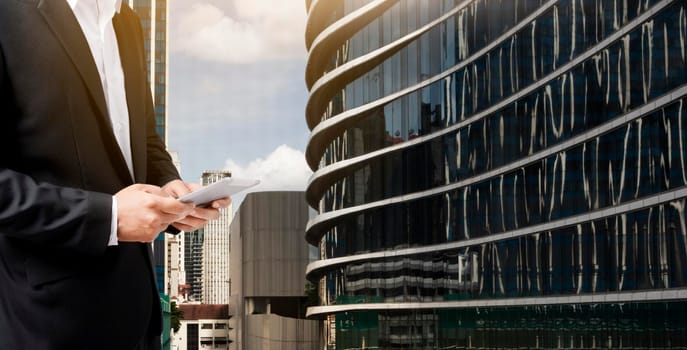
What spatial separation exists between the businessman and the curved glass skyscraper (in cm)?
2728

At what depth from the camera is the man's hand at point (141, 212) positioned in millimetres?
1691

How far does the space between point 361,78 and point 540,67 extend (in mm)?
16727

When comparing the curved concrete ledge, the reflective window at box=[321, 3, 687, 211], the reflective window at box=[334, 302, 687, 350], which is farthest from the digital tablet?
the reflective window at box=[334, 302, 687, 350]

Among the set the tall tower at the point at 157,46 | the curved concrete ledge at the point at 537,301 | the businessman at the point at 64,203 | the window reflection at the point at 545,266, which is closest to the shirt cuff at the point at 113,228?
the businessman at the point at 64,203

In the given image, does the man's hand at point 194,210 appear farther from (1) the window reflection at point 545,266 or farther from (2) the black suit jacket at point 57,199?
(1) the window reflection at point 545,266

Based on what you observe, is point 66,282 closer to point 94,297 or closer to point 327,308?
point 94,297

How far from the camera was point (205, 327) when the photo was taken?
12675 centimetres

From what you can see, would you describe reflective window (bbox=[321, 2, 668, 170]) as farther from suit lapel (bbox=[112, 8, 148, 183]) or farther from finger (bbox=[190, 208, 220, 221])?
finger (bbox=[190, 208, 220, 221])

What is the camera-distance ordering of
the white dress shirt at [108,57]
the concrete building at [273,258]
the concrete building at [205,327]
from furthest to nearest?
the concrete building at [205,327]
the concrete building at [273,258]
the white dress shirt at [108,57]

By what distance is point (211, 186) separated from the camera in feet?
5.88

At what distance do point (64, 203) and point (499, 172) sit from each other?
3939cm

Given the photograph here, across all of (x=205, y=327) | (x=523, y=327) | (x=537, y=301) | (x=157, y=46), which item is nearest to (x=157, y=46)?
(x=157, y=46)

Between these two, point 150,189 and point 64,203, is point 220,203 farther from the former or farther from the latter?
point 64,203

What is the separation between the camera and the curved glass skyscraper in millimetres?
29172
